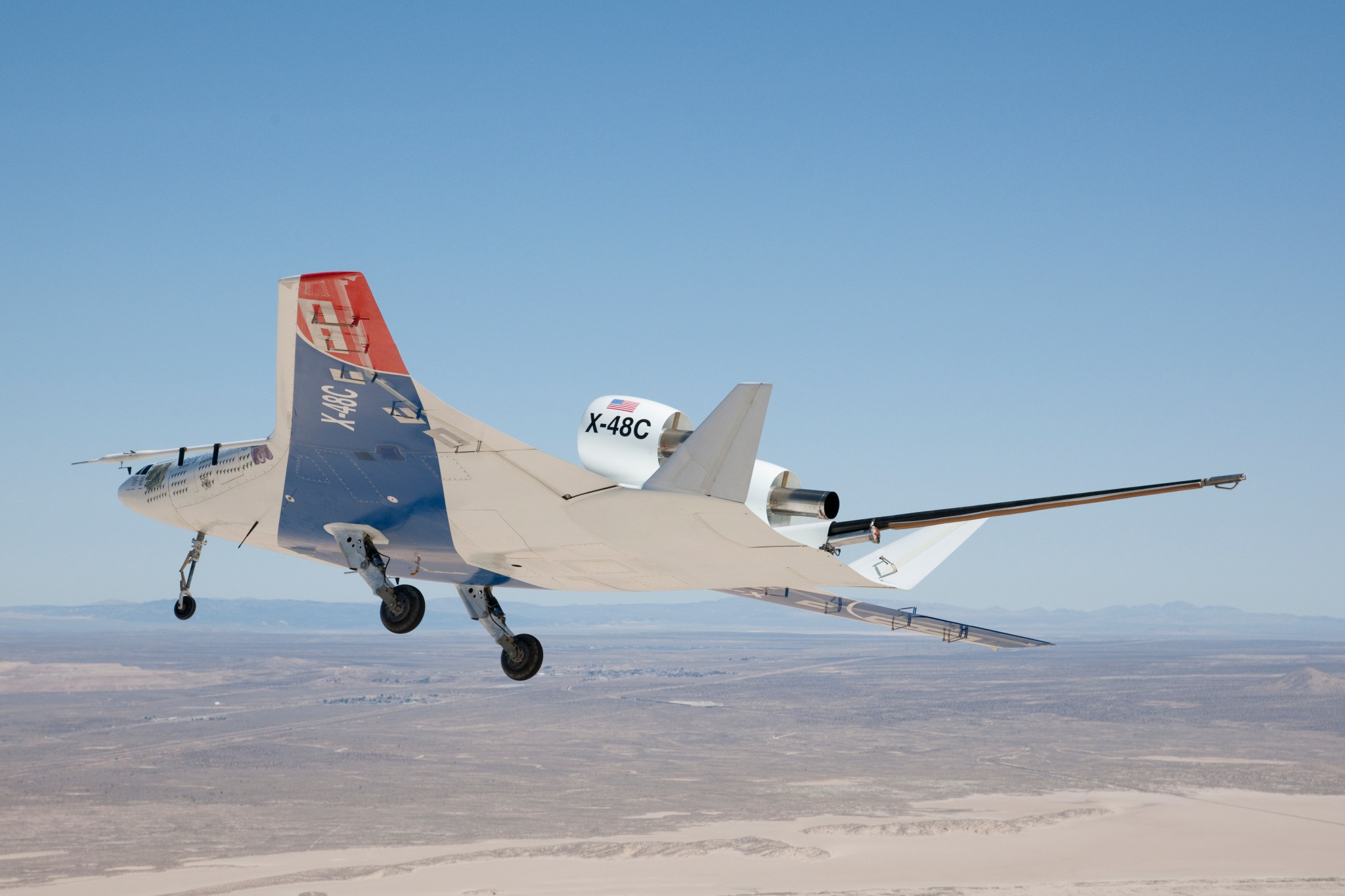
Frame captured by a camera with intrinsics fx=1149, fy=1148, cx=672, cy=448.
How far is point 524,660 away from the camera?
75.6 feet

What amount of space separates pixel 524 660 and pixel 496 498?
21.0 ft

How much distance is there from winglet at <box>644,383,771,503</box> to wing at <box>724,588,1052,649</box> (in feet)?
31.6

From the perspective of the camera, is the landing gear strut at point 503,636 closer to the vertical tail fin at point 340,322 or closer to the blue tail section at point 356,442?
the blue tail section at point 356,442

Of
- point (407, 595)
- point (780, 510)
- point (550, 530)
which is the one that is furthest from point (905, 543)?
point (407, 595)

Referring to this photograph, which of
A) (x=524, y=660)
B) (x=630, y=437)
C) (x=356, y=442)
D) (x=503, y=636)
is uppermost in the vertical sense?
(x=630, y=437)

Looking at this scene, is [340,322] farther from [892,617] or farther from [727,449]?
[892,617]

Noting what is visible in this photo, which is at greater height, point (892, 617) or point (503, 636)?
point (892, 617)

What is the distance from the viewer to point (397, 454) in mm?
17625

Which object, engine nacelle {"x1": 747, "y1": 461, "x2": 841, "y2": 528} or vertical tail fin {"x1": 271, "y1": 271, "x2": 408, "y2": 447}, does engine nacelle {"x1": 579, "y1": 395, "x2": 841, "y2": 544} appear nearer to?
engine nacelle {"x1": 747, "y1": 461, "x2": 841, "y2": 528}

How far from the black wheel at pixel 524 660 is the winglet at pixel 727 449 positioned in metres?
8.94

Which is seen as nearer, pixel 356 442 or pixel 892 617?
pixel 356 442

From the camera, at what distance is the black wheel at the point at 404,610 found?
789 inches

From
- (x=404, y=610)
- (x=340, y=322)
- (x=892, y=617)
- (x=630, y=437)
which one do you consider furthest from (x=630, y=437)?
(x=892, y=617)

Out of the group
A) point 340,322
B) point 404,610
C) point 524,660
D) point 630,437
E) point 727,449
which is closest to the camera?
point 727,449
